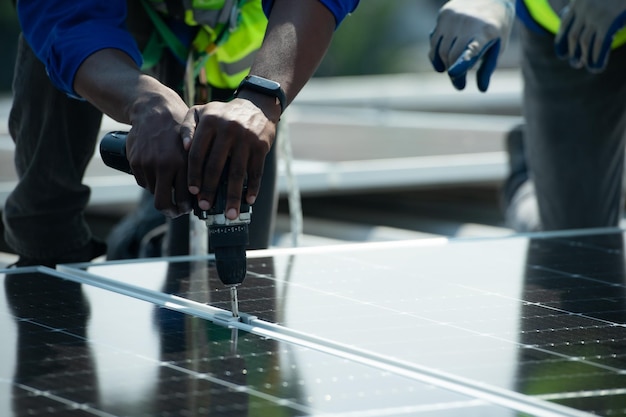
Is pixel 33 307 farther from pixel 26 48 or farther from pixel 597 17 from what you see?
pixel 597 17

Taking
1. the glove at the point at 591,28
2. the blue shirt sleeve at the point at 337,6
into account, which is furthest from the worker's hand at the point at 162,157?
the glove at the point at 591,28

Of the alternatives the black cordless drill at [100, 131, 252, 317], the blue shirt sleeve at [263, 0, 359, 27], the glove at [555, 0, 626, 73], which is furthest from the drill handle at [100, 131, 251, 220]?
the glove at [555, 0, 626, 73]

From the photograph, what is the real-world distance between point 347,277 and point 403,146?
3850 mm

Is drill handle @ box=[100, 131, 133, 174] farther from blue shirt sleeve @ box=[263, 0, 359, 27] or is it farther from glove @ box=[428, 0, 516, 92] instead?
glove @ box=[428, 0, 516, 92]

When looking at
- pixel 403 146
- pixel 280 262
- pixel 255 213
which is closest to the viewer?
pixel 280 262

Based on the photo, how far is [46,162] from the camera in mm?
2625

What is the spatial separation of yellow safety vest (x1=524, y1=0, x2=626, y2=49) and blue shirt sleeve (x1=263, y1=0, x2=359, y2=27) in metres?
0.96

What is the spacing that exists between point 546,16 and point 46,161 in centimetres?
131

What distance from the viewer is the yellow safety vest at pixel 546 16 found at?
3039 mm

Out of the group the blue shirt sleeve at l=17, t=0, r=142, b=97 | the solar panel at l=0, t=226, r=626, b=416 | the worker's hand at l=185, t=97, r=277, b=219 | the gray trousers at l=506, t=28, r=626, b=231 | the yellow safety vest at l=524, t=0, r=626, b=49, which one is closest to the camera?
the solar panel at l=0, t=226, r=626, b=416

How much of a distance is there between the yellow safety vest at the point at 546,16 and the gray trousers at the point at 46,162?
1149mm

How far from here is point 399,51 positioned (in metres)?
24.6

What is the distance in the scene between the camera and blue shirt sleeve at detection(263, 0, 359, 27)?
2.13 m

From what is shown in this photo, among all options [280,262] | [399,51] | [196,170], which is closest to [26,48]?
[280,262]
